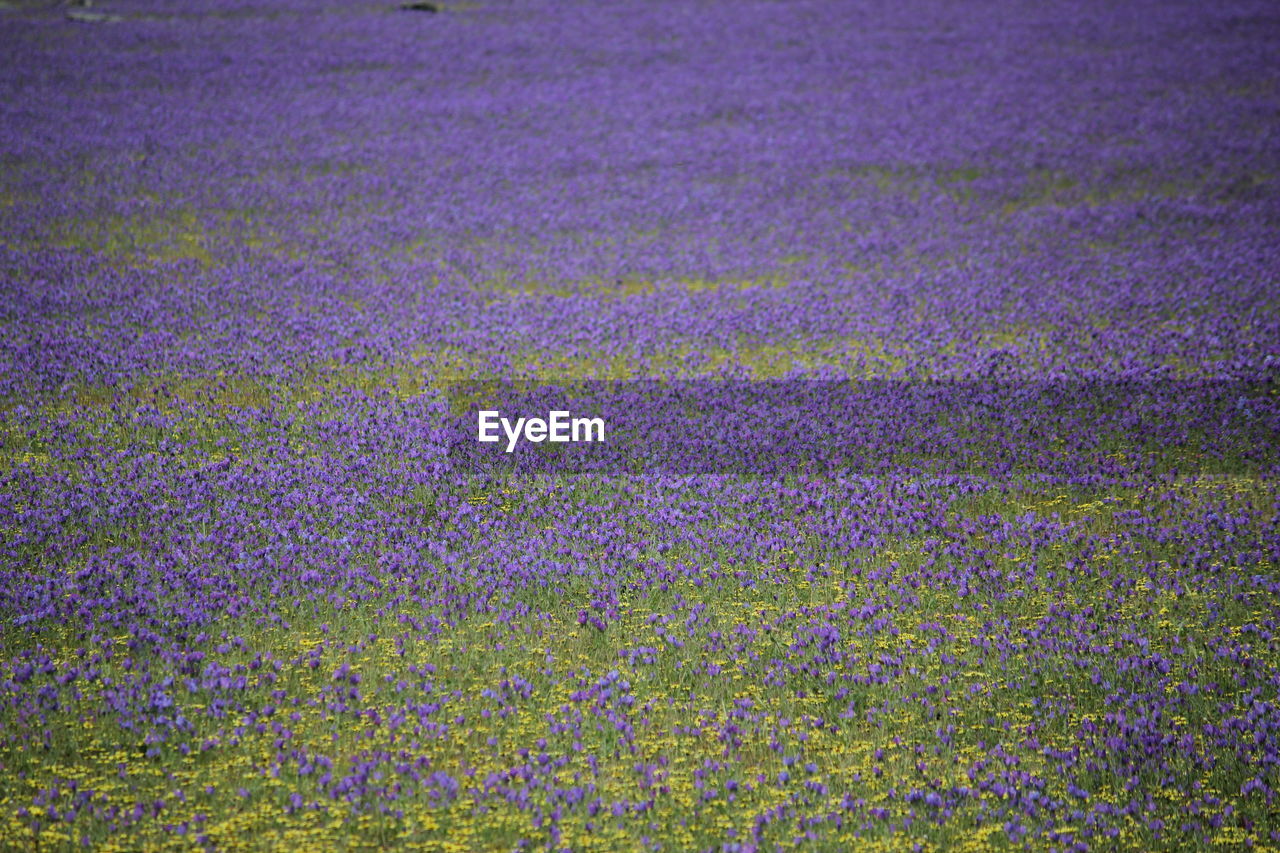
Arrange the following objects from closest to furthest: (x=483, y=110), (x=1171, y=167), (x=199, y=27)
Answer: (x=1171, y=167)
(x=483, y=110)
(x=199, y=27)

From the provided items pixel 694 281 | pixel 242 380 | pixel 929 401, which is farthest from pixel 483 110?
pixel 929 401

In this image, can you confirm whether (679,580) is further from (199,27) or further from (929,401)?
(199,27)

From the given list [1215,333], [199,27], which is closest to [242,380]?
[1215,333]

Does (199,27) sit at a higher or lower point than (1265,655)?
higher

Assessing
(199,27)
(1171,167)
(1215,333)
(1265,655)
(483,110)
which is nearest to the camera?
(1265,655)

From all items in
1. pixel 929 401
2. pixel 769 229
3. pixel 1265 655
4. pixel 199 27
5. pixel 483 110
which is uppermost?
pixel 199 27

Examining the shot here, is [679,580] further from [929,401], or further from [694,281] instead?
[694,281]

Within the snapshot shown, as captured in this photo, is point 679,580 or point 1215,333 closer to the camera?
point 679,580
